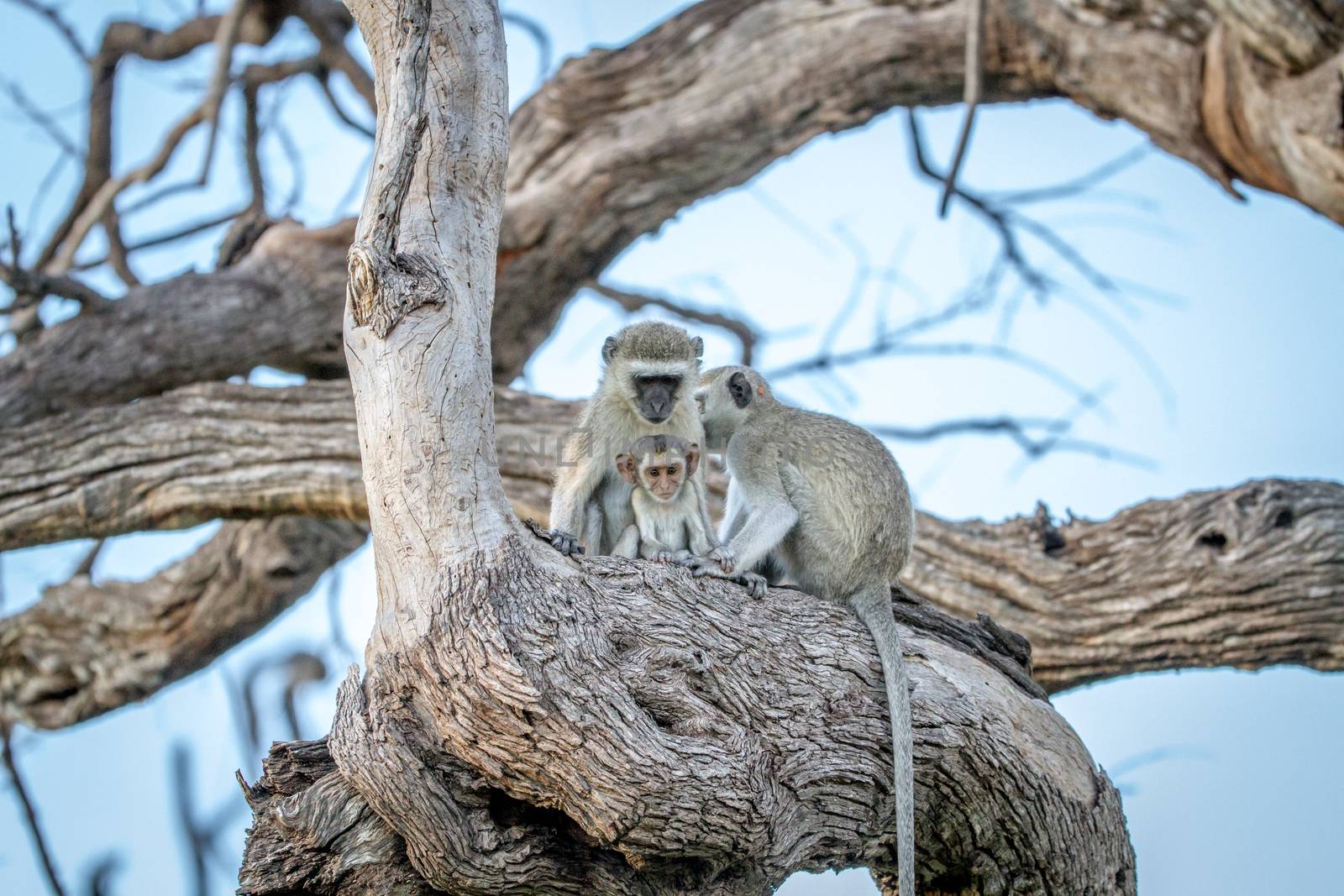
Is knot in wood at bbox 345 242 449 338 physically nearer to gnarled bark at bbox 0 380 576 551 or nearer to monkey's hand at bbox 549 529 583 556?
monkey's hand at bbox 549 529 583 556

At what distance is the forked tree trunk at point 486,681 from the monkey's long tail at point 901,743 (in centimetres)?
7

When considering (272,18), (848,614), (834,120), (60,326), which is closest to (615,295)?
(834,120)

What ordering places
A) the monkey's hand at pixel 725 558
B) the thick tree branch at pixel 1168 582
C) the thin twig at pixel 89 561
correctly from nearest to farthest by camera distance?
the monkey's hand at pixel 725 558, the thick tree branch at pixel 1168 582, the thin twig at pixel 89 561

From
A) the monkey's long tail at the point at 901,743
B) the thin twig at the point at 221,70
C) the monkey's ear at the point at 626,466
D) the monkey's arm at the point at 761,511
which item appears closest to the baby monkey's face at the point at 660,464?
the monkey's ear at the point at 626,466

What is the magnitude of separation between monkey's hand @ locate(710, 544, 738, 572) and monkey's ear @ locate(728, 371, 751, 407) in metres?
0.82

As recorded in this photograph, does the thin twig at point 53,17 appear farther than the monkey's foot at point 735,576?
Yes

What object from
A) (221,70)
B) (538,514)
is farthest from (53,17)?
(538,514)

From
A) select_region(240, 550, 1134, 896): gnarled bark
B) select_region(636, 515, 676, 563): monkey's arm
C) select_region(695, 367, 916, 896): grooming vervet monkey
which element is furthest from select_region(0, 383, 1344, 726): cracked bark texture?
select_region(240, 550, 1134, 896): gnarled bark

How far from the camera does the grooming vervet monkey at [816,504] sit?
4.32 metres

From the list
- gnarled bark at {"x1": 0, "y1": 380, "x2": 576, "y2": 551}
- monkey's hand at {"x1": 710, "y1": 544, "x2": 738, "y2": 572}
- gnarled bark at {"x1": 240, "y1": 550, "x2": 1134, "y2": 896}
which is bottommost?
gnarled bark at {"x1": 240, "y1": 550, "x2": 1134, "y2": 896}

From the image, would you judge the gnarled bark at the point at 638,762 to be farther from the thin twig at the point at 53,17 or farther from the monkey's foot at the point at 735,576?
the thin twig at the point at 53,17

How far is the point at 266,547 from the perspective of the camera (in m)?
7.32

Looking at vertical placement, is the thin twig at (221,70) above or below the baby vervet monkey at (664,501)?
above

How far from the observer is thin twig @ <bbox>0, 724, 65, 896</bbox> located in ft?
17.9
